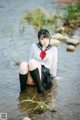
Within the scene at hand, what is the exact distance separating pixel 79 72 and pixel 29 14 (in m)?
5.30

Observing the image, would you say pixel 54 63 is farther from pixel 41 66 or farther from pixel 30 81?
pixel 30 81

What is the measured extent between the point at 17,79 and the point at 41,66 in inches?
28.1

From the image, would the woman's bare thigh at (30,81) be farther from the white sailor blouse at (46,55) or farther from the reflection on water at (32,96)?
the white sailor blouse at (46,55)

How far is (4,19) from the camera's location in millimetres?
12031

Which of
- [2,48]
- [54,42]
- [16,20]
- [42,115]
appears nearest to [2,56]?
[2,48]

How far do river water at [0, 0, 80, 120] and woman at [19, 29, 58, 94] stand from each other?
0.61 ft

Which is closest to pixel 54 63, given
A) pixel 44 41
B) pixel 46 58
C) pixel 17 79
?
pixel 46 58

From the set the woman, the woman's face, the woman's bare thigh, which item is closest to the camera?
the woman

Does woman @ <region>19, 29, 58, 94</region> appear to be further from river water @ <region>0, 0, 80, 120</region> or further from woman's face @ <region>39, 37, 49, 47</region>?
river water @ <region>0, 0, 80, 120</region>

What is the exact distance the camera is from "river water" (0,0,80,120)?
5689 mm

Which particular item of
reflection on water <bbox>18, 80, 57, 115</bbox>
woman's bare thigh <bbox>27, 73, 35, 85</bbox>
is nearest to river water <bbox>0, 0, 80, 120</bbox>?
reflection on water <bbox>18, 80, 57, 115</bbox>

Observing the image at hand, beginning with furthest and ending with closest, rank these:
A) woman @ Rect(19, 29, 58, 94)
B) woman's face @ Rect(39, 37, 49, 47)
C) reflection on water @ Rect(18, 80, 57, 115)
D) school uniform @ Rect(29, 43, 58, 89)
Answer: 1. school uniform @ Rect(29, 43, 58, 89)
2. woman's face @ Rect(39, 37, 49, 47)
3. woman @ Rect(19, 29, 58, 94)
4. reflection on water @ Rect(18, 80, 57, 115)

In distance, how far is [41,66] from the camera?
21.3 ft

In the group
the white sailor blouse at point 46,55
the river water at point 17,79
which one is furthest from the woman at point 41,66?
the river water at point 17,79
